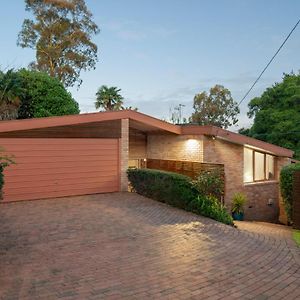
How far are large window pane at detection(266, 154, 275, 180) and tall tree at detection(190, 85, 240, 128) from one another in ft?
95.3

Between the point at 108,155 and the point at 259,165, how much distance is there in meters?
7.74

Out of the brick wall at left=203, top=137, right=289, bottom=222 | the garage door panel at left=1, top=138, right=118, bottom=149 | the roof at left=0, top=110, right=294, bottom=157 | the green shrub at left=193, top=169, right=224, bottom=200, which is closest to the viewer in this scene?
the green shrub at left=193, top=169, right=224, bottom=200

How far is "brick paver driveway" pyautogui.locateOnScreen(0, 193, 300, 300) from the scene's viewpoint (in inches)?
186

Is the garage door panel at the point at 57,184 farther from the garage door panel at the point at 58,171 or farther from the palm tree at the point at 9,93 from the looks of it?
the palm tree at the point at 9,93

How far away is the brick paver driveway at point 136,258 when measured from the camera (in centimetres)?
472

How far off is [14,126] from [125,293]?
782 centimetres

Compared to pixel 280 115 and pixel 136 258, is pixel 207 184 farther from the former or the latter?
pixel 280 115

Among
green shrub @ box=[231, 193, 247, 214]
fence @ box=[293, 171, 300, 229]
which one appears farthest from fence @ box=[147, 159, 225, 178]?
fence @ box=[293, 171, 300, 229]

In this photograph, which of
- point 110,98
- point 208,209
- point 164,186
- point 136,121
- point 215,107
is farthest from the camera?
point 215,107

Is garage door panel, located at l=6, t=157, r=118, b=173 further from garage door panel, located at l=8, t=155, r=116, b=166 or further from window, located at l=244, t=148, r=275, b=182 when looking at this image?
window, located at l=244, t=148, r=275, b=182

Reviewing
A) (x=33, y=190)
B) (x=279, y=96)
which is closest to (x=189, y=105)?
(x=279, y=96)

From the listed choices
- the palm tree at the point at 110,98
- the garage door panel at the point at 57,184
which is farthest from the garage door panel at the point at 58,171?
the palm tree at the point at 110,98

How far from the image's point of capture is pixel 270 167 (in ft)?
54.6

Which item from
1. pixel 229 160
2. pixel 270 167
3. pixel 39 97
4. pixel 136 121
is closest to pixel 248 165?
pixel 229 160
